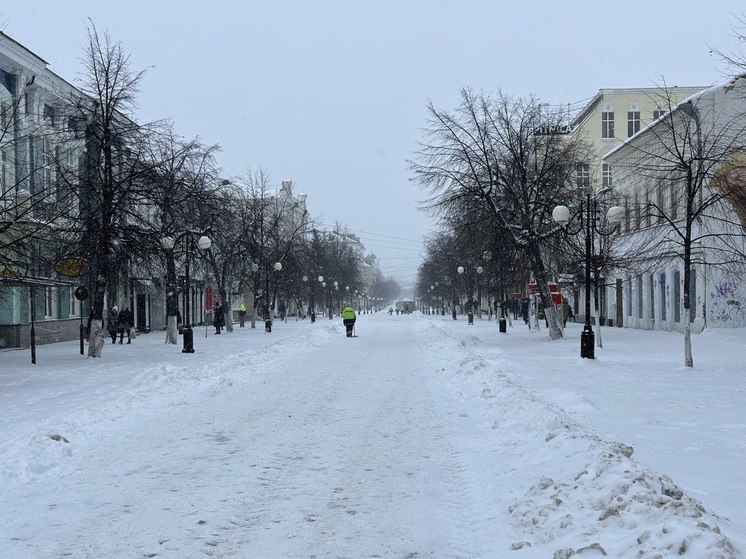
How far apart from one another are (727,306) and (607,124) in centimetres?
2795

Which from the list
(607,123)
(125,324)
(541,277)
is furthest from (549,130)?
(607,123)

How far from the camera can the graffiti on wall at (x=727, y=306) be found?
99.2 ft

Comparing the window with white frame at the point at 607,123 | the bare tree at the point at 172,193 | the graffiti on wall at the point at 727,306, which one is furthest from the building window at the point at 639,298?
the bare tree at the point at 172,193

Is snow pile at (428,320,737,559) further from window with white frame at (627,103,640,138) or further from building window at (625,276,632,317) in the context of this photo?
window with white frame at (627,103,640,138)

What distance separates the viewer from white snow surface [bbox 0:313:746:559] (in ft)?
17.6

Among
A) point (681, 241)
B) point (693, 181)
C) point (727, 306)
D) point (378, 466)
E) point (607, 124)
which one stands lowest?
point (378, 466)

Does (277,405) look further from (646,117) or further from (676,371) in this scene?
(646,117)

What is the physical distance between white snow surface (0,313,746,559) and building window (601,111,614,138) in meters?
42.1

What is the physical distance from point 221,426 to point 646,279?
33018 mm

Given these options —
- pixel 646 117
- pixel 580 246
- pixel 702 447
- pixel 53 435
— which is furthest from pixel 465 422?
pixel 646 117

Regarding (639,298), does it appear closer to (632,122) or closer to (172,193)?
(632,122)

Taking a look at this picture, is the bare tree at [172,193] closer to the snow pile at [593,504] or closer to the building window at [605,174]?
the snow pile at [593,504]

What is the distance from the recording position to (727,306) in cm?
3053

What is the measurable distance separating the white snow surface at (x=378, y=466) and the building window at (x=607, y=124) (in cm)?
4206
